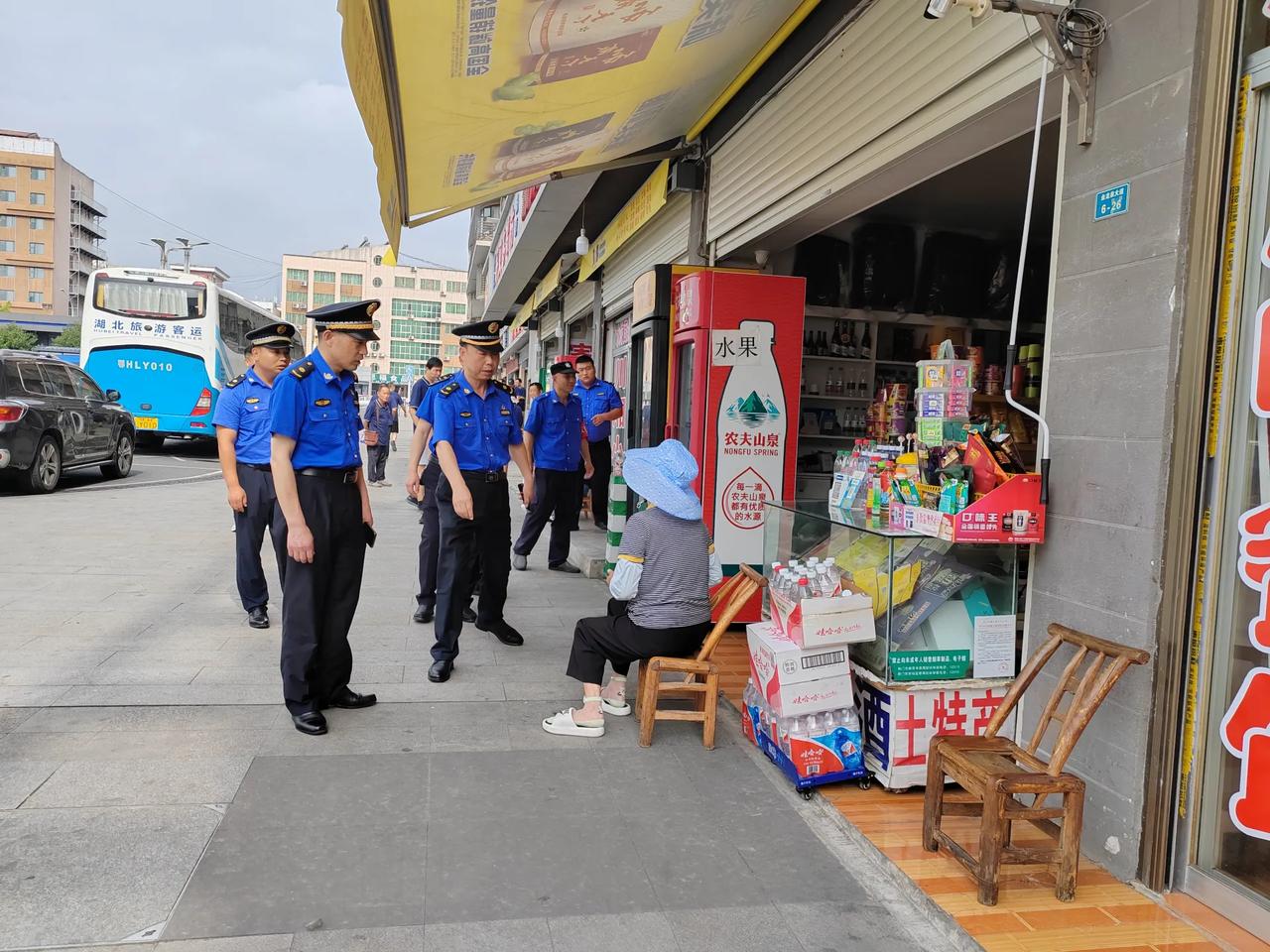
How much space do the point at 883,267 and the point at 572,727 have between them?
4766mm

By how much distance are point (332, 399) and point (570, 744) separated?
5.81 feet

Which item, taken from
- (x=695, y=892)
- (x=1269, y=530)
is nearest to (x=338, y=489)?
(x=695, y=892)

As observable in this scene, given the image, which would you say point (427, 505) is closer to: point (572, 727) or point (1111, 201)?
point (572, 727)

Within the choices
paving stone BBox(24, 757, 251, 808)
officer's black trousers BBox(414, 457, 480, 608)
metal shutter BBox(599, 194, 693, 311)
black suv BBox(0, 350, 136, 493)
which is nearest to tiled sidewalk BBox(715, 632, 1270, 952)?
paving stone BBox(24, 757, 251, 808)

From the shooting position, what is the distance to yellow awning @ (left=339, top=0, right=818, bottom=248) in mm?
3523

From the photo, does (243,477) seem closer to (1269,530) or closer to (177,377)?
(1269,530)

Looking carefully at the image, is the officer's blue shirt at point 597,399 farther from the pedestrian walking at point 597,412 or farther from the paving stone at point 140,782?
the paving stone at point 140,782

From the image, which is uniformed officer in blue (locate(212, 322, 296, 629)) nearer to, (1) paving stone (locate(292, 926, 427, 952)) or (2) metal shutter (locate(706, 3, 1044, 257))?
(2) metal shutter (locate(706, 3, 1044, 257))

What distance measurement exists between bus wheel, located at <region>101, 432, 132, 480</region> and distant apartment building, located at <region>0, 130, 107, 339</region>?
6497 cm

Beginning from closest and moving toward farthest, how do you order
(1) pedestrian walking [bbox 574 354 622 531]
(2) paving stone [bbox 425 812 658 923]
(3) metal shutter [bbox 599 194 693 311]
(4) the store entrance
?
1. (2) paving stone [bbox 425 812 658 923]
2. (4) the store entrance
3. (3) metal shutter [bbox 599 194 693 311]
4. (1) pedestrian walking [bbox 574 354 622 531]

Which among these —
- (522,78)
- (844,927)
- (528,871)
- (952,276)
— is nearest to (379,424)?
(952,276)

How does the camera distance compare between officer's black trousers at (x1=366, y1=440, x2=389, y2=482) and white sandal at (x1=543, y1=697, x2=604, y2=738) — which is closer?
white sandal at (x1=543, y1=697, x2=604, y2=738)

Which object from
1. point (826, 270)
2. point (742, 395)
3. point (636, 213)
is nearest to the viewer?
point (742, 395)

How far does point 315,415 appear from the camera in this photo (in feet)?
12.5
